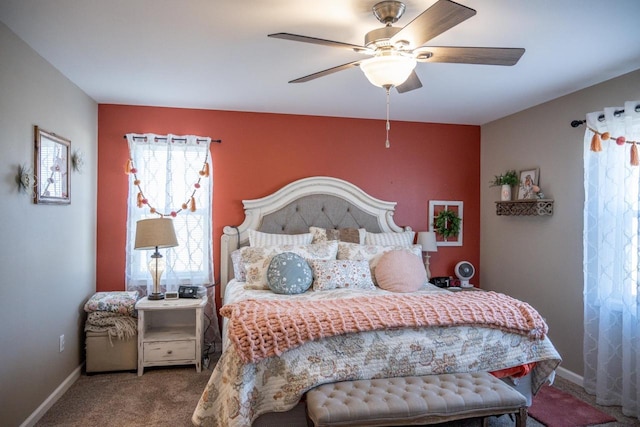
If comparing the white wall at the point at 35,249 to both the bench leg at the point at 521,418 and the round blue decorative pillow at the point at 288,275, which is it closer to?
the round blue decorative pillow at the point at 288,275

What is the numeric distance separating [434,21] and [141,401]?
305cm

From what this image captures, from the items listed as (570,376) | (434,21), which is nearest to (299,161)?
(434,21)

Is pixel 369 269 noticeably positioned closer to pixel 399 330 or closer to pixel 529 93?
pixel 399 330

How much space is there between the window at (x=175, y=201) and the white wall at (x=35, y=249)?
1.43 ft

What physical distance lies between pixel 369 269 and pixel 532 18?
2.14 metres

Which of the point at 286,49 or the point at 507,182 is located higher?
the point at 286,49

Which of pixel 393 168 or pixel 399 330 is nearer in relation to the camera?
pixel 399 330

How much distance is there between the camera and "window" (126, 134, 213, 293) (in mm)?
3906

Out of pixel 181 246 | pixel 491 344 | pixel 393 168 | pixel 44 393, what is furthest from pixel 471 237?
pixel 44 393

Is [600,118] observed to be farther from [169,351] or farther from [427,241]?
[169,351]

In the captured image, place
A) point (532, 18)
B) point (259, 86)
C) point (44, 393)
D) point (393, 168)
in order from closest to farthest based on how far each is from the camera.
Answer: point (532, 18), point (44, 393), point (259, 86), point (393, 168)

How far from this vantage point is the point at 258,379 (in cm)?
222

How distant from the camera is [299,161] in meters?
4.30

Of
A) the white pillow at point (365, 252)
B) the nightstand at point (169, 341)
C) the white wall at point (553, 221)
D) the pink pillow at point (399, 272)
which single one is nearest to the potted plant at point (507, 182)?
the white wall at point (553, 221)
